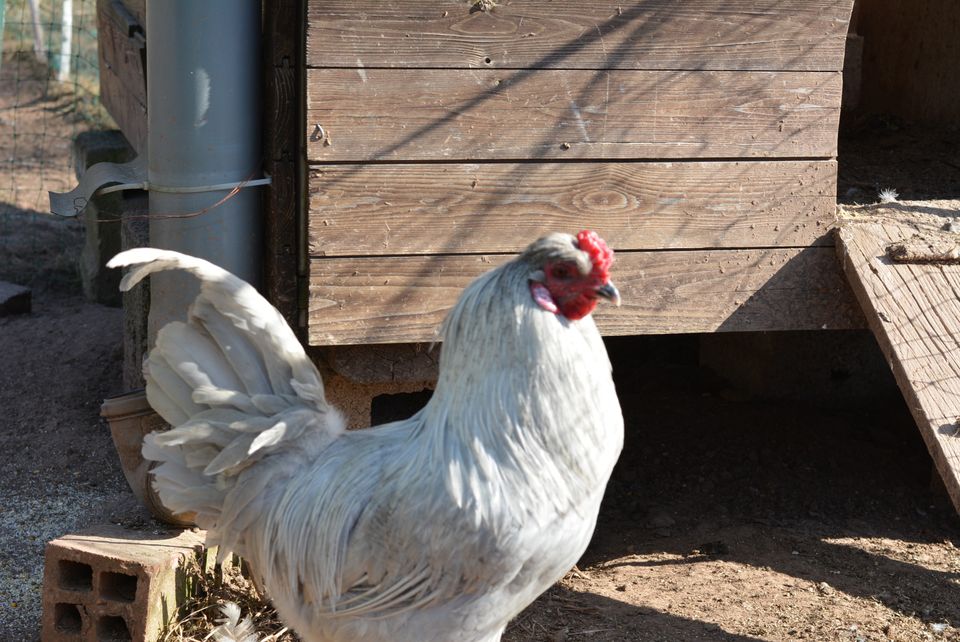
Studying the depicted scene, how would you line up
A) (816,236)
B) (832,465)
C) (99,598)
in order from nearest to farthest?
(99,598)
(816,236)
(832,465)

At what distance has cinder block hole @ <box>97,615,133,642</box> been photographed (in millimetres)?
3371

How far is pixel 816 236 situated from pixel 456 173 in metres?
1.48

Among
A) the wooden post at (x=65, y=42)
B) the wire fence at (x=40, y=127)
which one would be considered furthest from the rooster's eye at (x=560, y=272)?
the wooden post at (x=65, y=42)

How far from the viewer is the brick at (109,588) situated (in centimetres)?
331

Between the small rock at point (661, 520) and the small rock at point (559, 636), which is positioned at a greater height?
the small rock at point (559, 636)

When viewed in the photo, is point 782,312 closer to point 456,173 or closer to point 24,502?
point 456,173

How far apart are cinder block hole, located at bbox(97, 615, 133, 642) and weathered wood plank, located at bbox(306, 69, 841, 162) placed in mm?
1734

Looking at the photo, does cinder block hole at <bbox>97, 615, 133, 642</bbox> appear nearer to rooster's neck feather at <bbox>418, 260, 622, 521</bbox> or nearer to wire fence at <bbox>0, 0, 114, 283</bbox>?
rooster's neck feather at <bbox>418, 260, 622, 521</bbox>

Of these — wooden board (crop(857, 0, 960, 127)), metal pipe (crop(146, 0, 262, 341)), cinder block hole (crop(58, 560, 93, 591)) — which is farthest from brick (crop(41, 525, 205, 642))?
wooden board (crop(857, 0, 960, 127))

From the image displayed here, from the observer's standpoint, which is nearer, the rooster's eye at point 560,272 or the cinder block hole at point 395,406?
the rooster's eye at point 560,272

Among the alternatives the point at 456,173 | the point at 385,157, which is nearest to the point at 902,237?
the point at 456,173

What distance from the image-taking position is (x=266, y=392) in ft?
9.80

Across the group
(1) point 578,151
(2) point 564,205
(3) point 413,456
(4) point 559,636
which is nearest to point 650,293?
(2) point 564,205

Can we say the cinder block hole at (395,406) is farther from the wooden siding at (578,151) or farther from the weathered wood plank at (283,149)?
the wooden siding at (578,151)
